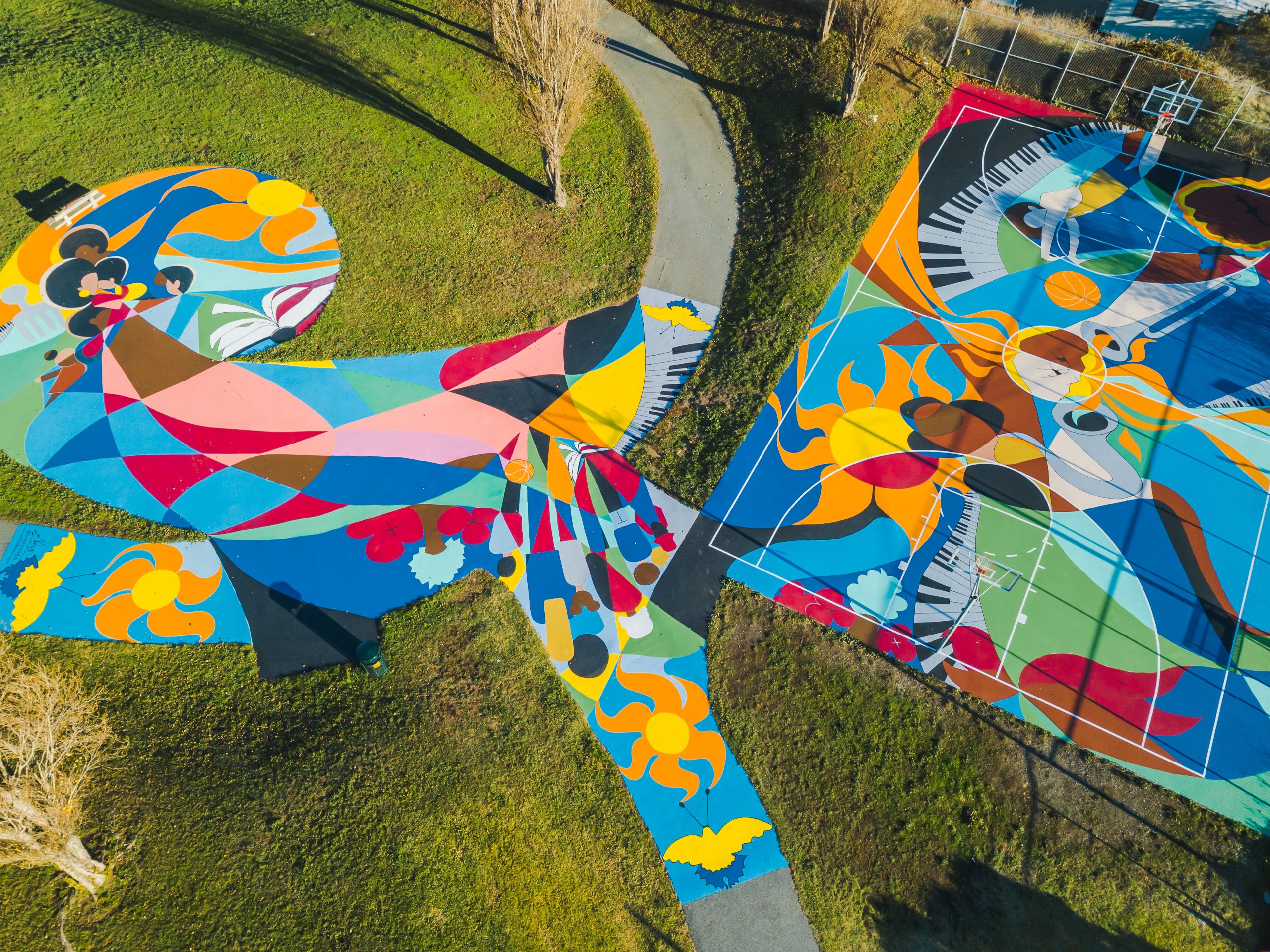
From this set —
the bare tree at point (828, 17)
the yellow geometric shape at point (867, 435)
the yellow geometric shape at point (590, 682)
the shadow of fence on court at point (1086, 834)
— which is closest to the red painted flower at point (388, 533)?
the yellow geometric shape at point (590, 682)

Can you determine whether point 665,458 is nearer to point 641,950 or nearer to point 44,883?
point 641,950

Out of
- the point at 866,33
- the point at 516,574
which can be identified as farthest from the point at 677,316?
the point at 866,33

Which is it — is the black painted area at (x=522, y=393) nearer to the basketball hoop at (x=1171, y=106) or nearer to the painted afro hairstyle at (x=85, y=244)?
the painted afro hairstyle at (x=85, y=244)

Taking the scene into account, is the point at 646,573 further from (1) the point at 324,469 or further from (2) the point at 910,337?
(2) the point at 910,337

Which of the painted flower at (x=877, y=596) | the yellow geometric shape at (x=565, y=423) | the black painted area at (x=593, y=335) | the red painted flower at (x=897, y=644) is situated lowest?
the red painted flower at (x=897, y=644)

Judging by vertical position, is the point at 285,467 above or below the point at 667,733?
above

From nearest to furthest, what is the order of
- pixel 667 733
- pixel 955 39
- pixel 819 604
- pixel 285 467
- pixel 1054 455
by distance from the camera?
pixel 667 733
pixel 819 604
pixel 1054 455
pixel 285 467
pixel 955 39

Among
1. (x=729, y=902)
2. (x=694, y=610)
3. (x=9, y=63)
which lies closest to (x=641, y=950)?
(x=729, y=902)
